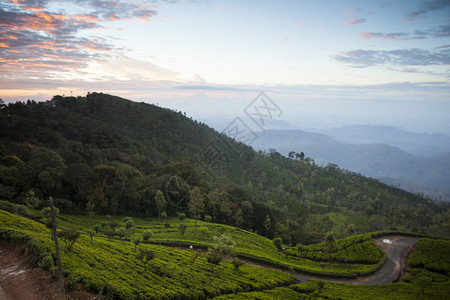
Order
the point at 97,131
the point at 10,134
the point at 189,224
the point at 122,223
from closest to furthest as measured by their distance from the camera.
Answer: the point at 122,223 < the point at 189,224 < the point at 10,134 < the point at 97,131

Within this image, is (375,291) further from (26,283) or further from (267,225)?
(26,283)

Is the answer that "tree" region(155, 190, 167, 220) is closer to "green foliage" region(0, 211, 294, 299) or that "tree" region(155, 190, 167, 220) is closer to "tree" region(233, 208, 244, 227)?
"tree" region(233, 208, 244, 227)

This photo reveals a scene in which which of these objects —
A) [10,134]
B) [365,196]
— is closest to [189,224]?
[10,134]

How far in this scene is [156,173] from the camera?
7188cm

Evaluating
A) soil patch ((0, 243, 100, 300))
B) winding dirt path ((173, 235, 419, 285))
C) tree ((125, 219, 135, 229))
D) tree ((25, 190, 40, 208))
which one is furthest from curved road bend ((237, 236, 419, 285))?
tree ((25, 190, 40, 208))

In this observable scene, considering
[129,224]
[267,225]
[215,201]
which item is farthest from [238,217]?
[129,224]

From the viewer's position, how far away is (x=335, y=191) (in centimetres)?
13538

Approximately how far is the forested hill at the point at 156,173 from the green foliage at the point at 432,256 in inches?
1065

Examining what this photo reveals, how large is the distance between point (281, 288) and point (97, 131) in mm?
87226

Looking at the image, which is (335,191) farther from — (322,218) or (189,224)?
(189,224)

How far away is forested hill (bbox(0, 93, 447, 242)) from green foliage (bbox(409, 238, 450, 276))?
27.1 metres

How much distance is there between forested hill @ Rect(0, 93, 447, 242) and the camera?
163 feet

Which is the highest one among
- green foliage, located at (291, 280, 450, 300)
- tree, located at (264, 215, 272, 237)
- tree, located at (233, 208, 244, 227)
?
green foliage, located at (291, 280, 450, 300)

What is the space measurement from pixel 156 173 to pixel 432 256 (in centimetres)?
6240
